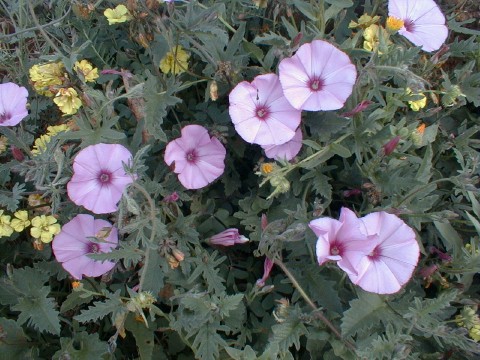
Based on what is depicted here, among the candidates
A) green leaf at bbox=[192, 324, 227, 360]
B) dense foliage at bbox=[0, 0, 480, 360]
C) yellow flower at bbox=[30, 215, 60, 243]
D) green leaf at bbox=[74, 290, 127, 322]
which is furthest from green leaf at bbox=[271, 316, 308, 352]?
yellow flower at bbox=[30, 215, 60, 243]

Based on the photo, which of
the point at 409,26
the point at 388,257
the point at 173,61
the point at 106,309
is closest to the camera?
the point at 106,309

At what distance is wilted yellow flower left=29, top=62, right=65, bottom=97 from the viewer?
1.28 m

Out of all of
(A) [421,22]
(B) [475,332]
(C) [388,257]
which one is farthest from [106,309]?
(A) [421,22]

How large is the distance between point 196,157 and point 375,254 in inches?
18.5

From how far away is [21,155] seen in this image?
4.17 ft

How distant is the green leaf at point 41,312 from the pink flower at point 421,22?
1077mm

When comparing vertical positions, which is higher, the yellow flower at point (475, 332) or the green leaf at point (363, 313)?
the green leaf at point (363, 313)

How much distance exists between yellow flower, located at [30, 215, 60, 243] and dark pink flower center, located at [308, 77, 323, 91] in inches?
26.1

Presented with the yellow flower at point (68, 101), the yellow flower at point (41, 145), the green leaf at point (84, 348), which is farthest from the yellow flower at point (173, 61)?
the green leaf at point (84, 348)

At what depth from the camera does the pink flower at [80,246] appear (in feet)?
3.99

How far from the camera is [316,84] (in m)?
1.25

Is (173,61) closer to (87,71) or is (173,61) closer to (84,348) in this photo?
(87,71)

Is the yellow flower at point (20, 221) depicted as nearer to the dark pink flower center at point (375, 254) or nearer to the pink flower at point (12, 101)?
the pink flower at point (12, 101)

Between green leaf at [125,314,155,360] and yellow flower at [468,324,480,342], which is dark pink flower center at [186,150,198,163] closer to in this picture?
green leaf at [125,314,155,360]
